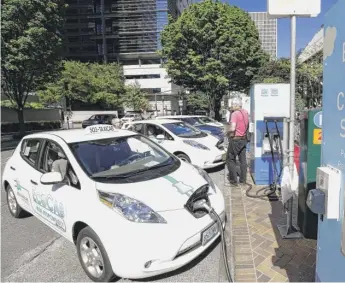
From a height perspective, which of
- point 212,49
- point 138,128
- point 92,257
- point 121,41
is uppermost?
point 121,41

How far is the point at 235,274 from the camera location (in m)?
2.82

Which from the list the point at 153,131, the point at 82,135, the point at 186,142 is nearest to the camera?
the point at 82,135

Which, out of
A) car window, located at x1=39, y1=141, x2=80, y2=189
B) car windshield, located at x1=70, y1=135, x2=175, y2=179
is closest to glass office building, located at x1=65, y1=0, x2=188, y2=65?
car windshield, located at x1=70, y1=135, x2=175, y2=179

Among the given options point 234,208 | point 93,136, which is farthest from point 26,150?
point 234,208

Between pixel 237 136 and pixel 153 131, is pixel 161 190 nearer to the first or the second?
pixel 237 136

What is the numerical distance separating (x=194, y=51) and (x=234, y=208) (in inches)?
814

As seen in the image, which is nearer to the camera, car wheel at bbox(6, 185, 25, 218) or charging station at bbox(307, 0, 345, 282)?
charging station at bbox(307, 0, 345, 282)

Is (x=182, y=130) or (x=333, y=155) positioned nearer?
(x=333, y=155)

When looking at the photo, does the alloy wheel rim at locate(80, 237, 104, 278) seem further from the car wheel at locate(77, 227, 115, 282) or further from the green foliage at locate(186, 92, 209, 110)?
the green foliage at locate(186, 92, 209, 110)

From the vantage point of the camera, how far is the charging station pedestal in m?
3.08

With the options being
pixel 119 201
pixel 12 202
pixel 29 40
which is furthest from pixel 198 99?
pixel 119 201

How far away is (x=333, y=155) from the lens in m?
1.54

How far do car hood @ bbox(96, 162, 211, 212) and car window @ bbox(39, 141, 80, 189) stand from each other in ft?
1.55

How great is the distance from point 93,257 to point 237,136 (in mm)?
3598
